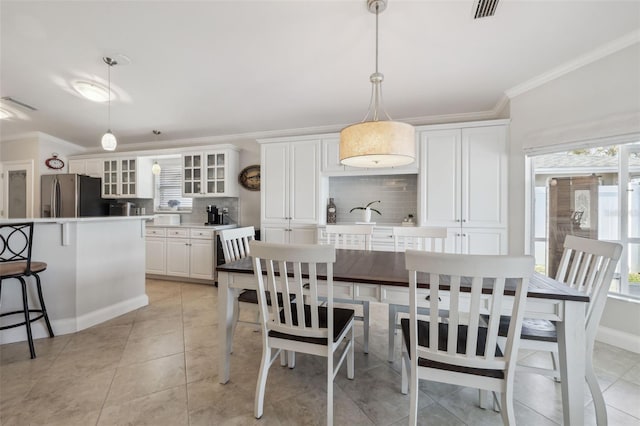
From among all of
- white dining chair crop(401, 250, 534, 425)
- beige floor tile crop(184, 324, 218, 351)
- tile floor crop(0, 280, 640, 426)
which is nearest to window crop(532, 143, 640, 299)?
tile floor crop(0, 280, 640, 426)

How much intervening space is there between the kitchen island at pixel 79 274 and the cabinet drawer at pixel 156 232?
1275 mm

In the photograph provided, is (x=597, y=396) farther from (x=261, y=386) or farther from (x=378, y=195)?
(x=378, y=195)

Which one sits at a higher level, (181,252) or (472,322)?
(472,322)

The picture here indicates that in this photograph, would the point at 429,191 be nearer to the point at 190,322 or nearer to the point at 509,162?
the point at 509,162

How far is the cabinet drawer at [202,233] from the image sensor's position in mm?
4035

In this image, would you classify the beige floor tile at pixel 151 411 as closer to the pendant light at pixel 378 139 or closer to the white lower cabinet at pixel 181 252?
the pendant light at pixel 378 139

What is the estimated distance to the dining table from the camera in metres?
1.22

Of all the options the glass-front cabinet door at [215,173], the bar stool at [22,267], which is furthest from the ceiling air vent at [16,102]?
the glass-front cabinet door at [215,173]

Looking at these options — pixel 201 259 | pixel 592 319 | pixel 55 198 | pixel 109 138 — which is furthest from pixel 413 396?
pixel 55 198

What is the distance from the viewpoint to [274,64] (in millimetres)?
2480

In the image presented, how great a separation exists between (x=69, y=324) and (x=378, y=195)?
3.88 meters

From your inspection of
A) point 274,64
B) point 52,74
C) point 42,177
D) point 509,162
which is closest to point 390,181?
point 509,162

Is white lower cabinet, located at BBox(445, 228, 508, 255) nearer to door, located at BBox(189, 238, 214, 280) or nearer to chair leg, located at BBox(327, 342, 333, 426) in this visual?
chair leg, located at BBox(327, 342, 333, 426)

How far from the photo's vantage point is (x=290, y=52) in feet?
7.51
